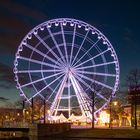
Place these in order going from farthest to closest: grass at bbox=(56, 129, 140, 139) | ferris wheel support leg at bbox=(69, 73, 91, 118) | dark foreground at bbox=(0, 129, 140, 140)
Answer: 1. ferris wheel support leg at bbox=(69, 73, 91, 118)
2. grass at bbox=(56, 129, 140, 139)
3. dark foreground at bbox=(0, 129, 140, 140)

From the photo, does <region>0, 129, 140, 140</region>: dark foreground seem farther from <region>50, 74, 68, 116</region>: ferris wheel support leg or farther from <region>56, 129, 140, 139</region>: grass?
<region>50, 74, 68, 116</region>: ferris wheel support leg

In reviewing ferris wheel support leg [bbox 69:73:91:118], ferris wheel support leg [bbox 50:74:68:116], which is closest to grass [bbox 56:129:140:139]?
ferris wheel support leg [bbox 50:74:68:116]

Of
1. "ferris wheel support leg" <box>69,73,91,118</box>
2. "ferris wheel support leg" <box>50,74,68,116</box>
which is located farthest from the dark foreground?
"ferris wheel support leg" <box>69,73,91,118</box>

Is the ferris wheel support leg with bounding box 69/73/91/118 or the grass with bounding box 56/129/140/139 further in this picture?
the ferris wheel support leg with bounding box 69/73/91/118

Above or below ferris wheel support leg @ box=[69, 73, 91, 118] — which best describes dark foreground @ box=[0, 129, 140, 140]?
below

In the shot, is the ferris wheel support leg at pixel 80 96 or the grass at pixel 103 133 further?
the ferris wheel support leg at pixel 80 96

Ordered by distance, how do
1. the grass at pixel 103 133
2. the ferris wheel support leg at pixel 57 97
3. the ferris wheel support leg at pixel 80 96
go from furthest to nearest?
the ferris wheel support leg at pixel 80 96, the ferris wheel support leg at pixel 57 97, the grass at pixel 103 133

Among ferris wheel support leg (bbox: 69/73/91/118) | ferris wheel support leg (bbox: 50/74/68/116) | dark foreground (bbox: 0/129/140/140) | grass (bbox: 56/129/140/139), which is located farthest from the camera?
ferris wheel support leg (bbox: 69/73/91/118)

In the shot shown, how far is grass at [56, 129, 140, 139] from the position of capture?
63.3m

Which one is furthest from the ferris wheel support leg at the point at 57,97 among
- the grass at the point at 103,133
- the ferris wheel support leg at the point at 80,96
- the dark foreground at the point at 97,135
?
the dark foreground at the point at 97,135

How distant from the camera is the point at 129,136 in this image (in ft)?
204

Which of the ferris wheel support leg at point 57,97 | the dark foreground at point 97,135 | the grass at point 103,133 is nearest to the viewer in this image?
the dark foreground at point 97,135

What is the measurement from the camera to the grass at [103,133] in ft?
208

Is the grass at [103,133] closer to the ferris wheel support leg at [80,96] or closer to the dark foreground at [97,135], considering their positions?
the dark foreground at [97,135]
